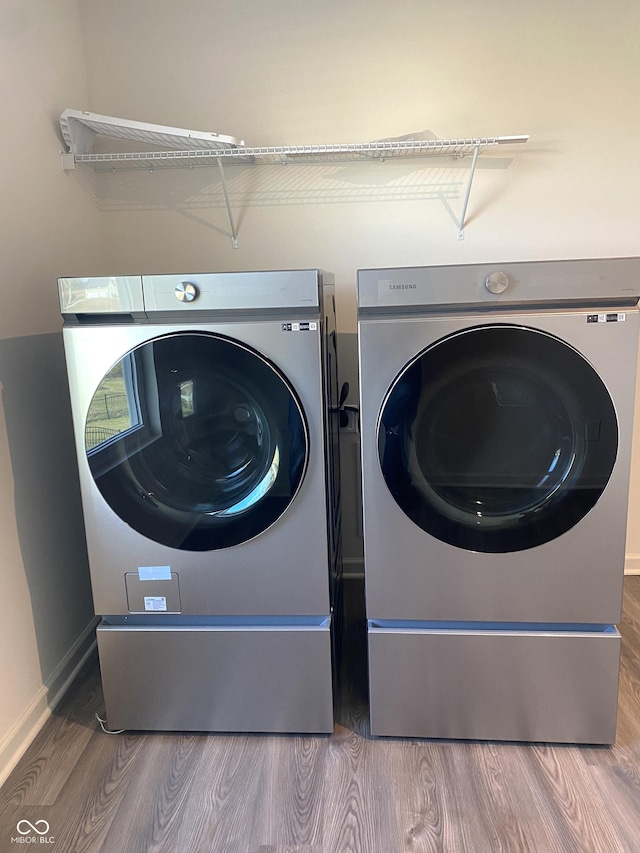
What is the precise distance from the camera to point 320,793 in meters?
1.35

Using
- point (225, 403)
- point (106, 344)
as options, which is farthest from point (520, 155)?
point (106, 344)

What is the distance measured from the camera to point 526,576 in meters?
1.37

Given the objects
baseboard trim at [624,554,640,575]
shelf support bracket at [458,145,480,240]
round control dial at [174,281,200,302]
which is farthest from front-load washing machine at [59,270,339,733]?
baseboard trim at [624,554,640,575]

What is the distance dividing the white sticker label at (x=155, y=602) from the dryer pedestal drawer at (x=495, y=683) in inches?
21.7

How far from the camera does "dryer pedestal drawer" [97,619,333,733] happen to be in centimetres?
146

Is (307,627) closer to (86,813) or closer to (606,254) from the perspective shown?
(86,813)

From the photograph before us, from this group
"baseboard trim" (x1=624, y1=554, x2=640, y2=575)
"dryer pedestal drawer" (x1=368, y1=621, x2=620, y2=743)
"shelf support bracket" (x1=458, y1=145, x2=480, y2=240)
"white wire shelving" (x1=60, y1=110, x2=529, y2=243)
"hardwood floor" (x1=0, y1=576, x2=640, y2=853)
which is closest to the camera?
"hardwood floor" (x1=0, y1=576, x2=640, y2=853)

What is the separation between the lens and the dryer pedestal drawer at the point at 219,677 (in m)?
1.46

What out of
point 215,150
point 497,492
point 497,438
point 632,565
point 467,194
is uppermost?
point 215,150

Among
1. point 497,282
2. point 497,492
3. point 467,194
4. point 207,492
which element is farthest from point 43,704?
point 467,194

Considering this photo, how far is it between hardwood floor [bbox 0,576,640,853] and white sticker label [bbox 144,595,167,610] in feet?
1.30

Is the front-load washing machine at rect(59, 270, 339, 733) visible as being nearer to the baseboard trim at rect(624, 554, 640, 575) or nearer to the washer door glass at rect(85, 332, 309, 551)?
the washer door glass at rect(85, 332, 309, 551)

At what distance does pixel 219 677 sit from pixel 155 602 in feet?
0.88

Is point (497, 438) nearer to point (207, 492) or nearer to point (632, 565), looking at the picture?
point (207, 492)
